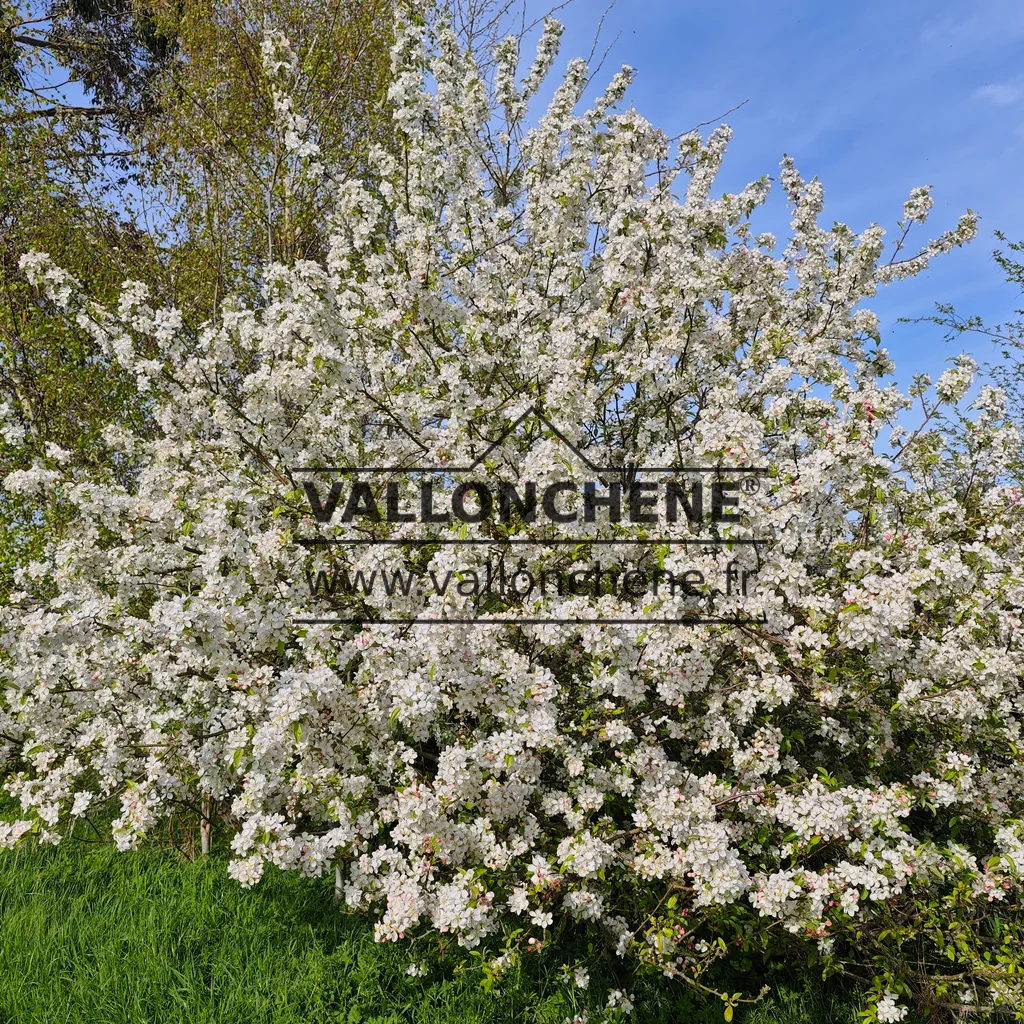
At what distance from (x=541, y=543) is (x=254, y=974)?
3.11 m

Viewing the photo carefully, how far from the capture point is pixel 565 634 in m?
3.88

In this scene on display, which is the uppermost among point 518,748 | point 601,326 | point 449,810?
point 601,326

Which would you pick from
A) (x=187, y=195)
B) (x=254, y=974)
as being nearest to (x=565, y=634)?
(x=254, y=974)

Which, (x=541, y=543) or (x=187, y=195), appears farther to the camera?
(x=187, y=195)

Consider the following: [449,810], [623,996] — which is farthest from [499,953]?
[449,810]

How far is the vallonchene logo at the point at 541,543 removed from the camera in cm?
407

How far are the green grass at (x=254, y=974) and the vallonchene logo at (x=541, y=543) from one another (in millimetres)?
2079

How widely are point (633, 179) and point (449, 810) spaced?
5.00 meters

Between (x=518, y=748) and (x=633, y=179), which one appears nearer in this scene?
(x=518, y=748)

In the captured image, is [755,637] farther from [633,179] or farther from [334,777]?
[633,179]

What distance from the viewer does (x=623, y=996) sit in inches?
169

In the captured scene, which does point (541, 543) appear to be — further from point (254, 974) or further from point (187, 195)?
point (187, 195)

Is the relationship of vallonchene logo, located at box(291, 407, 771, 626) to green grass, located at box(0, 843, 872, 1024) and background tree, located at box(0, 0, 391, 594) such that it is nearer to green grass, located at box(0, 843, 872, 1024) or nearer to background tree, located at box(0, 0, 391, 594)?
green grass, located at box(0, 843, 872, 1024)

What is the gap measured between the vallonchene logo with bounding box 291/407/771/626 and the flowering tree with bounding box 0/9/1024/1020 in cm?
4
